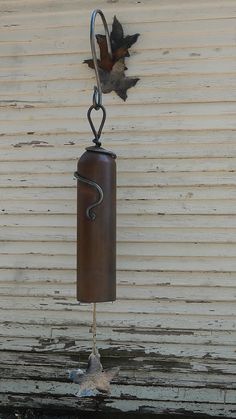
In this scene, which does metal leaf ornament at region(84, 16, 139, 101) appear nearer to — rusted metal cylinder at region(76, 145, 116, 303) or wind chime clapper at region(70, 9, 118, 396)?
wind chime clapper at region(70, 9, 118, 396)

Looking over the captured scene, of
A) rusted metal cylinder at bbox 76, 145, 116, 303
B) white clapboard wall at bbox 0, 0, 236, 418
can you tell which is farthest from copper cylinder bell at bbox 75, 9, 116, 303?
white clapboard wall at bbox 0, 0, 236, 418

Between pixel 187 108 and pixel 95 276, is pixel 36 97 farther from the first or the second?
pixel 95 276

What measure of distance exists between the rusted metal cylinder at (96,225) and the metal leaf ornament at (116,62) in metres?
0.60

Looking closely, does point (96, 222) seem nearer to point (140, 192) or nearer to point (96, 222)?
point (96, 222)

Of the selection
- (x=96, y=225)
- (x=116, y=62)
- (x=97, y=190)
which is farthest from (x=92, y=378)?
(x=116, y=62)

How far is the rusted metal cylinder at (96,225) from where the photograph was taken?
8.36 feet

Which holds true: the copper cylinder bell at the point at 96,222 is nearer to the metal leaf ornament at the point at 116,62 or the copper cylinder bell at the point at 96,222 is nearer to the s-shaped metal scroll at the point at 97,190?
the s-shaped metal scroll at the point at 97,190

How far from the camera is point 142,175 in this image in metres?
3.10

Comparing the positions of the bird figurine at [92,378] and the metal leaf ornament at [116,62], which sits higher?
the metal leaf ornament at [116,62]

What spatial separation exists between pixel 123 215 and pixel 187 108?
0.71 m

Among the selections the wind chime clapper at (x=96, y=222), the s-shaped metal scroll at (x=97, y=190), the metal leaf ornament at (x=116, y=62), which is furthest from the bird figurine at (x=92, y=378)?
the metal leaf ornament at (x=116, y=62)

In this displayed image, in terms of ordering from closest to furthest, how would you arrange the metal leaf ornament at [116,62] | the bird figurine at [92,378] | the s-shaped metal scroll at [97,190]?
1. the s-shaped metal scroll at [97,190]
2. the bird figurine at [92,378]
3. the metal leaf ornament at [116,62]

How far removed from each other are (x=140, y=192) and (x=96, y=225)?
0.63m

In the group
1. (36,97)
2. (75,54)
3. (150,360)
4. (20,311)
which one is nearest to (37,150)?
(36,97)
